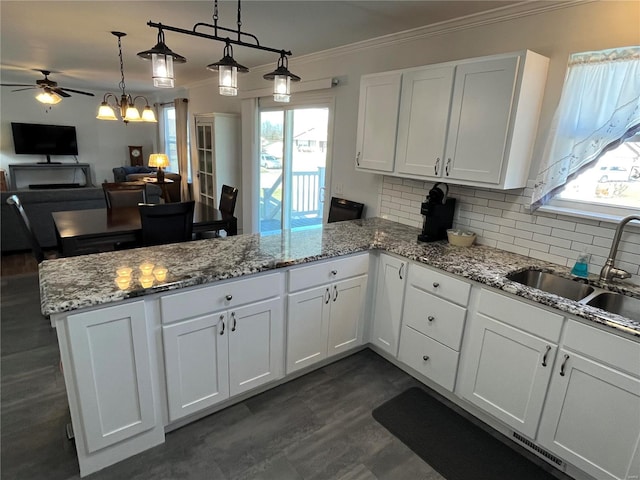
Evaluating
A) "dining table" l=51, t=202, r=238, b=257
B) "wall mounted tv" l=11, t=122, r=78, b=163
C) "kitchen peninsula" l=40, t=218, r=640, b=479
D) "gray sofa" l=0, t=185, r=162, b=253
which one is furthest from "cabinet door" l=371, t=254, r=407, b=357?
"wall mounted tv" l=11, t=122, r=78, b=163

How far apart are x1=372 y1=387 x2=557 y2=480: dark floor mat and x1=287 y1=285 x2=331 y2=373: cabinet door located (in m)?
0.54

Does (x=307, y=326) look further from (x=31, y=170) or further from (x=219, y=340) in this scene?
(x=31, y=170)

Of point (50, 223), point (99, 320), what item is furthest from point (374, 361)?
point (50, 223)

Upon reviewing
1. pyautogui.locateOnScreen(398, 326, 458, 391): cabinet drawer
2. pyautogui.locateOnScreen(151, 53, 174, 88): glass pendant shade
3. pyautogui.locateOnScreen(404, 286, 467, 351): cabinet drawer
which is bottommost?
pyautogui.locateOnScreen(398, 326, 458, 391): cabinet drawer

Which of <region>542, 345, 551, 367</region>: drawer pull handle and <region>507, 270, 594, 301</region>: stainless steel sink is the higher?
<region>507, 270, 594, 301</region>: stainless steel sink

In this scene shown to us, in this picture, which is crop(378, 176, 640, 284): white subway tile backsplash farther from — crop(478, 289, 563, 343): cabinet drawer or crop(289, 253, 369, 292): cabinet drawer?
crop(289, 253, 369, 292): cabinet drawer

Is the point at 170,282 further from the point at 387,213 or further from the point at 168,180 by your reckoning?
the point at 168,180

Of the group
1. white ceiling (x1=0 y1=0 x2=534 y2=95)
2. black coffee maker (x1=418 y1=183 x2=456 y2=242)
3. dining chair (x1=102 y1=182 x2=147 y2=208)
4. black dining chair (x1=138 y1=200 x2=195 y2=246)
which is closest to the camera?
white ceiling (x1=0 y1=0 x2=534 y2=95)

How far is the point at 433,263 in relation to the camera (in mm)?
2193

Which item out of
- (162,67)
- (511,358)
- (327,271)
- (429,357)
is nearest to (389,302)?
(429,357)

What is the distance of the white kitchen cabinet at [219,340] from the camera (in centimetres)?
180

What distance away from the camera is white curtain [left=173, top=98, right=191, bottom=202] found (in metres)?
6.64

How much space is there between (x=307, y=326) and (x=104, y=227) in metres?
1.99

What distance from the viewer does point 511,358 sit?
190 centimetres
